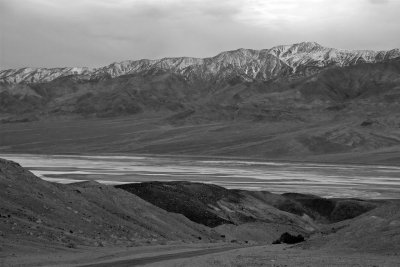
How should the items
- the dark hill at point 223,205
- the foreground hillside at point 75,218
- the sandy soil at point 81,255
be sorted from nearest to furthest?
the sandy soil at point 81,255
the foreground hillside at point 75,218
the dark hill at point 223,205

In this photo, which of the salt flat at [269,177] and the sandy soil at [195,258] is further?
the salt flat at [269,177]

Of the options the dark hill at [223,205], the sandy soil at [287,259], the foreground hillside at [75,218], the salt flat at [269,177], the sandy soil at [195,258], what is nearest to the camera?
the sandy soil at [195,258]

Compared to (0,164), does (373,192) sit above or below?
below

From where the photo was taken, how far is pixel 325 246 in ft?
85.5

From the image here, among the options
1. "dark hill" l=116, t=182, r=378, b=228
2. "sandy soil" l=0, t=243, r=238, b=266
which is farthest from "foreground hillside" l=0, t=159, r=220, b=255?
"dark hill" l=116, t=182, r=378, b=228

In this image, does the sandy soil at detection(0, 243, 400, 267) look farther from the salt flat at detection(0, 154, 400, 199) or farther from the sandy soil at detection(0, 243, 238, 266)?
the salt flat at detection(0, 154, 400, 199)

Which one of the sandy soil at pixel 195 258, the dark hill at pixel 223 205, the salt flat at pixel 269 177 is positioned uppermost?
the sandy soil at pixel 195 258

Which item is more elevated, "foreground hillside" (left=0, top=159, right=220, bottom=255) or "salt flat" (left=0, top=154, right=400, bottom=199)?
"foreground hillside" (left=0, top=159, right=220, bottom=255)

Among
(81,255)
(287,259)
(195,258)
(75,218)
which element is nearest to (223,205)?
(75,218)

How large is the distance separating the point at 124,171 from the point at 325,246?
246ft

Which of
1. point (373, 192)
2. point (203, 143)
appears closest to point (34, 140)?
point (203, 143)

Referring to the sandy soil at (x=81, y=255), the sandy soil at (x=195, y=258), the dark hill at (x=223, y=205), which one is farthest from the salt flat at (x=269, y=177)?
the sandy soil at (x=81, y=255)

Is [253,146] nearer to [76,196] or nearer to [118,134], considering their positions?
[118,134]

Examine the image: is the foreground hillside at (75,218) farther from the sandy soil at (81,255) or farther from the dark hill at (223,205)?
the dark hill at (223,205)
